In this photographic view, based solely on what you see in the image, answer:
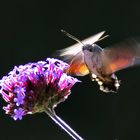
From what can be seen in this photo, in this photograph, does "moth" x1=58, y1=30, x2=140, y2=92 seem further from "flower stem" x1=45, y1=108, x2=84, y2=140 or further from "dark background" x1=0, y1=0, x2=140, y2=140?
"dark background" x1=0, y1=0, x2=140, y2=140

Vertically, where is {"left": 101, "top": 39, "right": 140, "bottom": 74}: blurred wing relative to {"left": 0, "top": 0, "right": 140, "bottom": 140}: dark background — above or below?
below

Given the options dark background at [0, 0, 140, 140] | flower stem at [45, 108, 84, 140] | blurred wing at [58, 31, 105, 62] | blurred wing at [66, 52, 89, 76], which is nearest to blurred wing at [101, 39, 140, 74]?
blurred wing at [66, 52, 89, 76]

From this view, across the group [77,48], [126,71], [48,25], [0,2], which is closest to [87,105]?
[126,71]

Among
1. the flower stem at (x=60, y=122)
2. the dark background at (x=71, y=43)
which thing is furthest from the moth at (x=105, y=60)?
the dark background at (x=71, y=43)

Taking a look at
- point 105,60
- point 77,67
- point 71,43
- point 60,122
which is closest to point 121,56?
point 105,60

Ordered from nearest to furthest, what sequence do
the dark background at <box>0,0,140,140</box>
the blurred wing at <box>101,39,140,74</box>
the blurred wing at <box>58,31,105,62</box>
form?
the blurred wing at <box>101,39,140,74</box>
the blurred wing at <box>58,31,105,62</box>
the dark background at <box>0,0,140,140</box>

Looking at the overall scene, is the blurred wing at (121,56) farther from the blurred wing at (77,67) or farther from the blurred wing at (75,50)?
the blurred wing at (75,50)

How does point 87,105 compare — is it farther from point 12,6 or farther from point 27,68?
point 27,68
